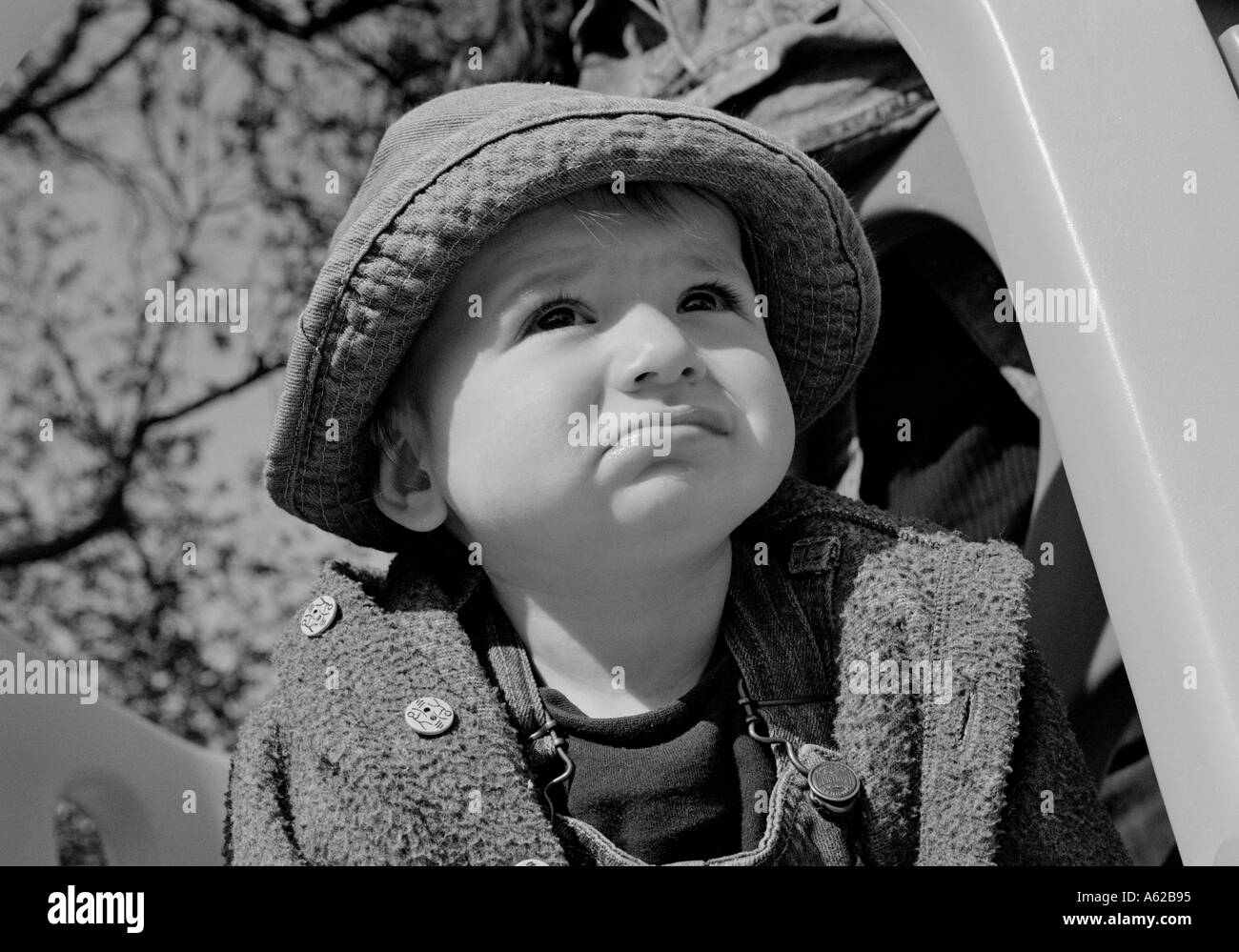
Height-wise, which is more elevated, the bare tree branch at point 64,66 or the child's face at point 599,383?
the bare tree branch at point 64,66

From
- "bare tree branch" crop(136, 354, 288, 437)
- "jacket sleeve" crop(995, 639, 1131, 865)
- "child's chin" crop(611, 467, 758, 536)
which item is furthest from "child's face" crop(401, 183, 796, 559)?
"bare tree branch" crop(136, 354, 288, 437)

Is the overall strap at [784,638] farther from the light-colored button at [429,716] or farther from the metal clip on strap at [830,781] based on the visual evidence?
the light-colored button at [429,716]

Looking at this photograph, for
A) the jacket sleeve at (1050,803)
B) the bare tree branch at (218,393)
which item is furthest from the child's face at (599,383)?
the bare tree branch at (218,393)

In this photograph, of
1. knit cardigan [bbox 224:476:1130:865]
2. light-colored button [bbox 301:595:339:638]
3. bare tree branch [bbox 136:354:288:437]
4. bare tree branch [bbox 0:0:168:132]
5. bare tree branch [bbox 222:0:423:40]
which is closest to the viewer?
knit cardigan [bbox 224:476:1130:865]

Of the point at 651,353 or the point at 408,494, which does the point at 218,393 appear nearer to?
the point at 408,494

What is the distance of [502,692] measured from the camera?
0.92 meters

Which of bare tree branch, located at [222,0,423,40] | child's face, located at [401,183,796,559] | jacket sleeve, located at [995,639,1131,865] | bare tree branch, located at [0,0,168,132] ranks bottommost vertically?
jacket sleeve, located at [995,639,1131,865]

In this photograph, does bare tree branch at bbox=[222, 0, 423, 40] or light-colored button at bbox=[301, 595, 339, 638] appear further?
bare tree branch at bbox=[222, 0, 423, 40]

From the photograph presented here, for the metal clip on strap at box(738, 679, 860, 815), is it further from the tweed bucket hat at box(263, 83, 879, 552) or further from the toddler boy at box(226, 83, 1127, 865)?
the tweed bucket hat at box(263, 83, 879, 552)

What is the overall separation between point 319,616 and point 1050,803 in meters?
0.50

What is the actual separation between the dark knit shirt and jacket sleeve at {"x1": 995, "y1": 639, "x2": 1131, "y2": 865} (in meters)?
0.16

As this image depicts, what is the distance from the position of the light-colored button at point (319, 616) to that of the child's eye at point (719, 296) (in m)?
0.33

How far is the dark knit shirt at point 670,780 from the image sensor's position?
861mm

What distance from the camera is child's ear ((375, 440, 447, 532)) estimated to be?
38.5 inches
